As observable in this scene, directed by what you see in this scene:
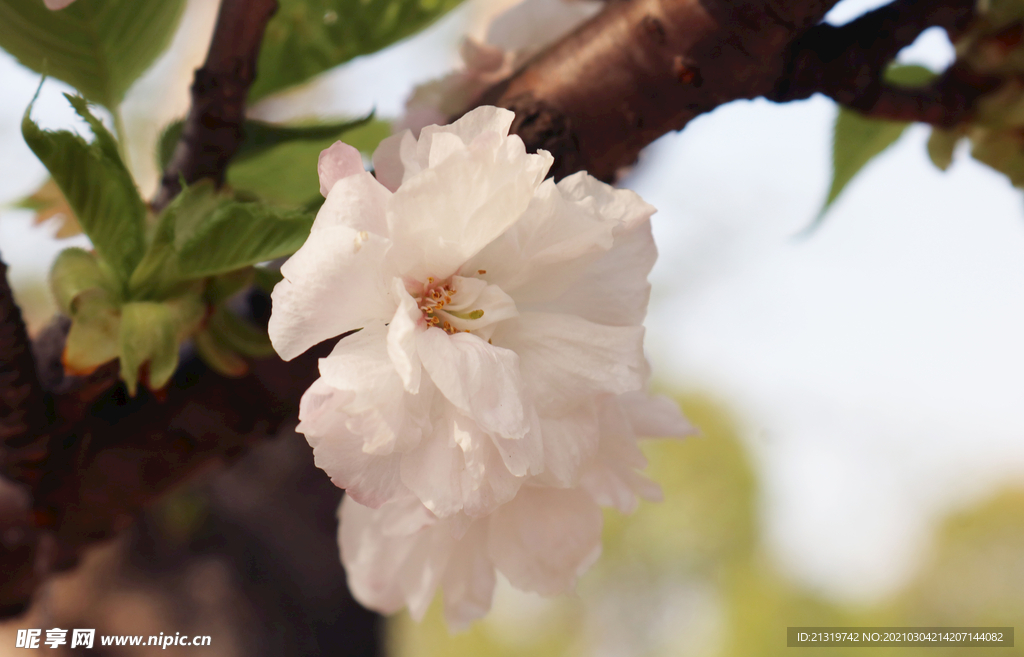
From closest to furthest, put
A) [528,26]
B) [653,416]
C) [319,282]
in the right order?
[319,282]
[653,416]
[528,26]

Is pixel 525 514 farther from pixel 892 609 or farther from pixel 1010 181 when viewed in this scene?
pixel 892 609

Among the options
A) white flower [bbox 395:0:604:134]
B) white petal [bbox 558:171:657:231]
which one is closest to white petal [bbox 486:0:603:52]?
white flower [bbox 395:0:604:134]

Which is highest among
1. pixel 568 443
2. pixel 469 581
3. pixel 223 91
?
pixel 223 91

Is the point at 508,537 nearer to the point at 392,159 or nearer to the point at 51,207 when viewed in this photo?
the point at 392,159

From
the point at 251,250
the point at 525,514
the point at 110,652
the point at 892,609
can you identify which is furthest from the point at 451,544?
the point at 892,609

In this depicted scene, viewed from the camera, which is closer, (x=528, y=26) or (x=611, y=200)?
(x=611, y=200)

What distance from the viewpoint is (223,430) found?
0.36 meters

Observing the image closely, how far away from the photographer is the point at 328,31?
350 millimetres

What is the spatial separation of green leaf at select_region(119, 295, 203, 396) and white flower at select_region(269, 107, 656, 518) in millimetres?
114

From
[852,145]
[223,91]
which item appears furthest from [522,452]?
[852,145]

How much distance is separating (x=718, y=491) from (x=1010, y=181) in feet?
9.02

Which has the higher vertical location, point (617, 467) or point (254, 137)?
point (254, 137)

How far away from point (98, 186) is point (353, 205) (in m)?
0.15

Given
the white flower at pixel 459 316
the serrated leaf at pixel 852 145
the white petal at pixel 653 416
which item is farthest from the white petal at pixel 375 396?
the serrated leaf at pixel 852 145
